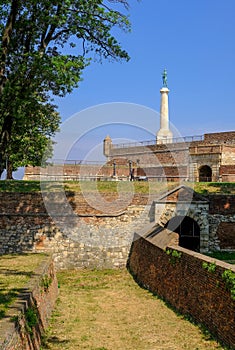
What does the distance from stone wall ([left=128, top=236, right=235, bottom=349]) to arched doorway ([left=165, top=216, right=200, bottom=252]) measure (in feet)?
13.6

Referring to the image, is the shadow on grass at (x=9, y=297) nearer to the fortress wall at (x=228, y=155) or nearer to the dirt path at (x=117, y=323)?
the dirt path at (x=117, y=323)

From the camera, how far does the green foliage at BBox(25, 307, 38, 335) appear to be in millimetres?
7720

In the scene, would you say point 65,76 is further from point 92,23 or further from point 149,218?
point 149,218

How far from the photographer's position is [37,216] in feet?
59.2

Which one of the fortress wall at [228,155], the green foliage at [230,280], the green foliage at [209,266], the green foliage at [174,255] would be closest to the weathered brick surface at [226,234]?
the green foliage at [174,255]

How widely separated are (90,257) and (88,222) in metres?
1.50

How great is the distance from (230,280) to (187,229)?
11877 millimetres

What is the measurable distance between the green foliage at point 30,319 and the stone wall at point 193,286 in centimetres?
369

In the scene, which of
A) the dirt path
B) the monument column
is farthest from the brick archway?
the monument column

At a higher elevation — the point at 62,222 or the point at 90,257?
the point at 62,222

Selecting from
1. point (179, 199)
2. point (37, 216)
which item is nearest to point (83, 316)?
point (37, 216)

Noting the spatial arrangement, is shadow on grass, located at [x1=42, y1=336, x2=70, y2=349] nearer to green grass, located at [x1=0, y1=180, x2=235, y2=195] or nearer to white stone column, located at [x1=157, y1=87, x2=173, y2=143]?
green grass, located at [x1=0, y1=180, x2=235, y2=195]

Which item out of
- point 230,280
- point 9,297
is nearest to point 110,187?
point 9,297

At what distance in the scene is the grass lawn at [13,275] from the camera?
8453 millimetres
